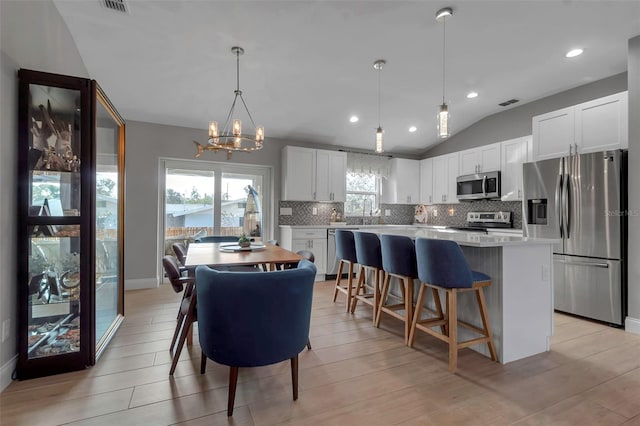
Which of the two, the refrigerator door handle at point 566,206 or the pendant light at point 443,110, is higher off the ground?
the pendant light at point 443,110

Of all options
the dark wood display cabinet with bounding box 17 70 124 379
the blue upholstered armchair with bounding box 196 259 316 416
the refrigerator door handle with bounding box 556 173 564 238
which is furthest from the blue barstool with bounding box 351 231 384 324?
the dark wood display cabinet with bounding box 17 70 124 379

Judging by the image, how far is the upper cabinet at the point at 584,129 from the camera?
3088 mm

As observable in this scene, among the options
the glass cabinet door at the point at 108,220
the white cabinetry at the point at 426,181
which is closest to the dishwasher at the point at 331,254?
the white cabinetry at the point at 426,181

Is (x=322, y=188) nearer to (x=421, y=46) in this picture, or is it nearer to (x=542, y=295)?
(x=421, y=46)

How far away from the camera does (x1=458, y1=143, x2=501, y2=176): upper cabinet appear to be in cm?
471

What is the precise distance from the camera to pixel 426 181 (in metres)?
6.05

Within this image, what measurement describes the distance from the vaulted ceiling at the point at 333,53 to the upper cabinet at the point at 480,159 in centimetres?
70

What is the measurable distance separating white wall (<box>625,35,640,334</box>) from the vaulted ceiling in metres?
0.58

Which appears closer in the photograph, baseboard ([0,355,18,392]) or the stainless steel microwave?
baseboard ([0,355,18,392])

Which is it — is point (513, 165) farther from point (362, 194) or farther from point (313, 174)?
point (313, 174)

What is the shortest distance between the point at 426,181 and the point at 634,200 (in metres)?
3.35

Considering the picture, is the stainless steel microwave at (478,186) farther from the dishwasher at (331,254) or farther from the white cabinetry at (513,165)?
the dishwasher at (331,254)

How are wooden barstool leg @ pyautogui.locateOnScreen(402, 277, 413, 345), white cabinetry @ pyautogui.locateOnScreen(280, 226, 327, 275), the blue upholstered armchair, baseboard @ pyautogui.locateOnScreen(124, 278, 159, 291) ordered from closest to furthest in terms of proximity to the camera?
1. the blue upholstered armchair
2. wooden barstool leg @ pyautogui.locateOnScreen(402, 277, 413, 345)
3. baseboard @ pyautogui.locateOnScreen(124, 278, 159, 291)
4. white cabinetry @ pyautogui.locateOnScreen(280, 226, 327, 275)

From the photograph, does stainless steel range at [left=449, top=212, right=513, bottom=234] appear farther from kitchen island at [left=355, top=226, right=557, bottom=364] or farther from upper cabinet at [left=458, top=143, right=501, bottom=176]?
kitchen island at [left=355, top=226, right=557, bottom=364]
